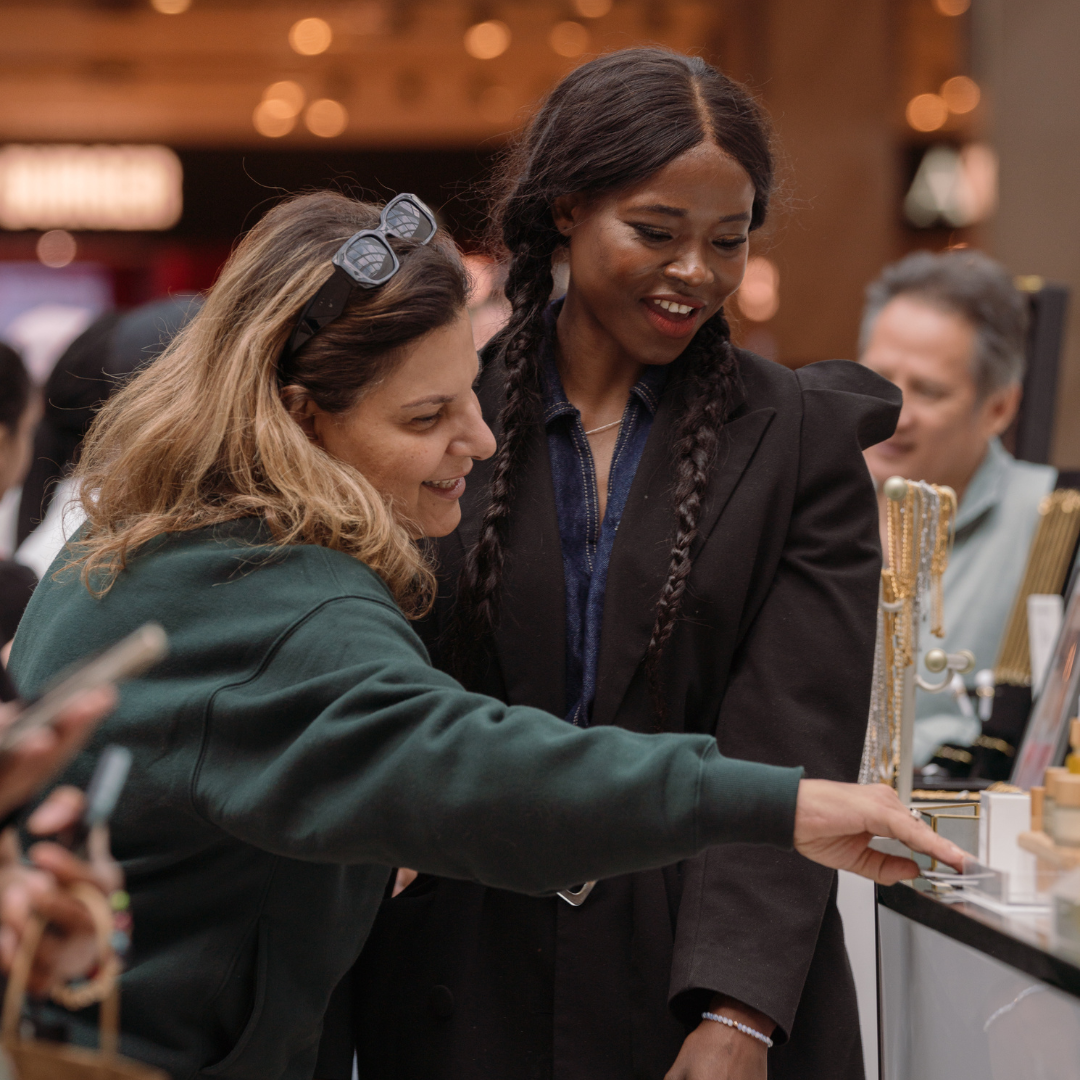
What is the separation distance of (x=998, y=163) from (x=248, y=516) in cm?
442

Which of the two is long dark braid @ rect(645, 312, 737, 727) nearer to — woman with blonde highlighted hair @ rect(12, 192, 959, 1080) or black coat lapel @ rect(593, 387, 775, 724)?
black coat lapel @ rect(593, 387, 775, 724)

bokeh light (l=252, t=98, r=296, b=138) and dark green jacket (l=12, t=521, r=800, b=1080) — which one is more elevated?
bokeh light (l=252, t=98, r=296, b=138)

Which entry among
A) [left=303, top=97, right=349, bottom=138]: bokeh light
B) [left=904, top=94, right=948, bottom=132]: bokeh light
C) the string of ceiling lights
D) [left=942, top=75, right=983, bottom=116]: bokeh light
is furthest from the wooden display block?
[left=303, top=97, right=349, bottom=138]: bokeh light

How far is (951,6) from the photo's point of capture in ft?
20.4

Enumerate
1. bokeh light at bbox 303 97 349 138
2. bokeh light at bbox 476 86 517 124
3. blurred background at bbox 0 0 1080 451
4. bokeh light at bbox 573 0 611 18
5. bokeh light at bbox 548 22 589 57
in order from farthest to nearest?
bokeh light at bbox 303 97 349 138 → bokeh light at bbox 476 86 517 124 → bokeh light at bbox 548 22 589 57 → bokeh light at bbox 573 0 611 18 → blurred background at bbox 0 0 1080 451

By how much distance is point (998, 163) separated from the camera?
16.4ft

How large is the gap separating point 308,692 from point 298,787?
0.07 m

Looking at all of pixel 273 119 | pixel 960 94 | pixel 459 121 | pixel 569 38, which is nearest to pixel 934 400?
pixel 960 94

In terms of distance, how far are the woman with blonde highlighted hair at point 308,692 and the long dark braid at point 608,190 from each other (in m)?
0.10

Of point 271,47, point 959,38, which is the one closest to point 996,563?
point 959,38

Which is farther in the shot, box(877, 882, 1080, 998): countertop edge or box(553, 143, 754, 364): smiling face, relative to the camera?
box(553, 143, 754, 364): smiling face

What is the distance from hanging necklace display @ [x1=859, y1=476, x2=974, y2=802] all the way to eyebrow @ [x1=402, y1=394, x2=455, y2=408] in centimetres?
64

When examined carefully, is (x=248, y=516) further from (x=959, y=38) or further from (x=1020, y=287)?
(x=959, y=38)

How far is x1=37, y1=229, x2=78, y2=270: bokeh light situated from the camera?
873cm
